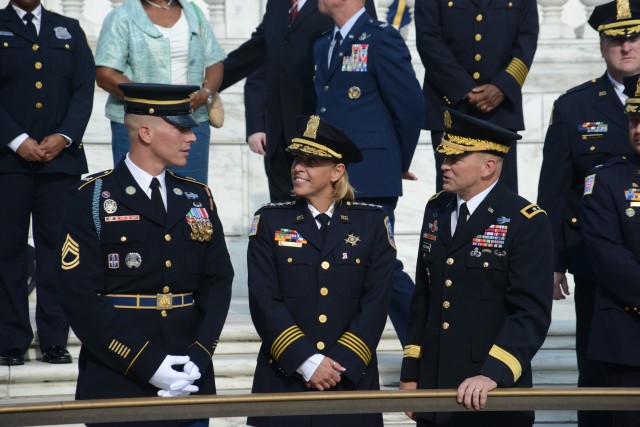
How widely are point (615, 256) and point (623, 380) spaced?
53cm

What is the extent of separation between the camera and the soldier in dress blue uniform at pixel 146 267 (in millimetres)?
4824

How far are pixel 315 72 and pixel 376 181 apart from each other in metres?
0.79

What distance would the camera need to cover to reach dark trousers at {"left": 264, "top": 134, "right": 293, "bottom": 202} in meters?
7.64

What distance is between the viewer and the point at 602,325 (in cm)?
547

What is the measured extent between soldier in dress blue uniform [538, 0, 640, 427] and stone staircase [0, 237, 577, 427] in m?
0.95

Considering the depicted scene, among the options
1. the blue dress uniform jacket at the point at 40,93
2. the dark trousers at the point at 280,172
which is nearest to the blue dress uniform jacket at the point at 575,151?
the dark trousers at the point at 280,172

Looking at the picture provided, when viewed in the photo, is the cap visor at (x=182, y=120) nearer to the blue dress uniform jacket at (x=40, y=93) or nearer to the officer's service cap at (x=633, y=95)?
the officer's service cap at (x=633, y=95)

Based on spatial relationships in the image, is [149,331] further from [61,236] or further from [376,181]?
[376,181]

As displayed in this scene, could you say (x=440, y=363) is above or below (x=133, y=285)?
below

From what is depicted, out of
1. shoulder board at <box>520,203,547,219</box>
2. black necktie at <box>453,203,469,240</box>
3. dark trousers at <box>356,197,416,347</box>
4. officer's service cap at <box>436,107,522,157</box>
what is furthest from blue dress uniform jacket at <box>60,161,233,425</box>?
dark trousers at <box>356,197,416,347</box>

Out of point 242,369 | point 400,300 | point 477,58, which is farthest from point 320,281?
point 477,58

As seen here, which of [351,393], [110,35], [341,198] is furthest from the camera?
[110,35]

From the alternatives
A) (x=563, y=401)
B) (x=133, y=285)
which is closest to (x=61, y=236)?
(x=133, y=285)

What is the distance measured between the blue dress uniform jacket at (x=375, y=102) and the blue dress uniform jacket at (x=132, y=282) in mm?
1906
